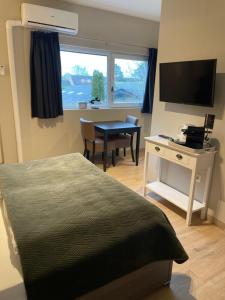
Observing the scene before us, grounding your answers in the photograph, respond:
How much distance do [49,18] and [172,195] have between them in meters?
2.92

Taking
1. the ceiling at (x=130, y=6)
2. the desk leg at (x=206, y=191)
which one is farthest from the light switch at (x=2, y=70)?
the desk leg at (x=206, y=191)

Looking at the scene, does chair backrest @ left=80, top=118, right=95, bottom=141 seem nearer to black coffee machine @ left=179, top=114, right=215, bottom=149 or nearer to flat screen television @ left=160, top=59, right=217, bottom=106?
flat screen television @ left=160, top=59, right=217, bottom=106

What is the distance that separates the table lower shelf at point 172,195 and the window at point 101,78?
213 cm

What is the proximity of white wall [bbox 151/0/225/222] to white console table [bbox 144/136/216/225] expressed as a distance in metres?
0.08

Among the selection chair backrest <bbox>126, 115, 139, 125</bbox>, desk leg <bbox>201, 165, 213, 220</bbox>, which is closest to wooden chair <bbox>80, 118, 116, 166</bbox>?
chair backrest <bbox>126, 115, 139, 125</bbox>

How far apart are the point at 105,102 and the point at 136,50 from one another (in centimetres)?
117

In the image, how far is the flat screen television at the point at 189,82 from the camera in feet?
7.23

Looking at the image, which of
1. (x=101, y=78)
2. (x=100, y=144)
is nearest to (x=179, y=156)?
(x=100, y=144)

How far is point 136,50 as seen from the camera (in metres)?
4.41

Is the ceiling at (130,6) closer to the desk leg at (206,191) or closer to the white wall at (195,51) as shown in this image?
the white wall at (195,51)

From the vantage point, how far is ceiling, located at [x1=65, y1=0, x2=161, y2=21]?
11.3 feet

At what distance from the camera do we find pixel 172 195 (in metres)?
2.70

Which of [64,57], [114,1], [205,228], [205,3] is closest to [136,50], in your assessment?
[114,1]

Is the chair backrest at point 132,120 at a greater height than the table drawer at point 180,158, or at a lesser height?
greater
